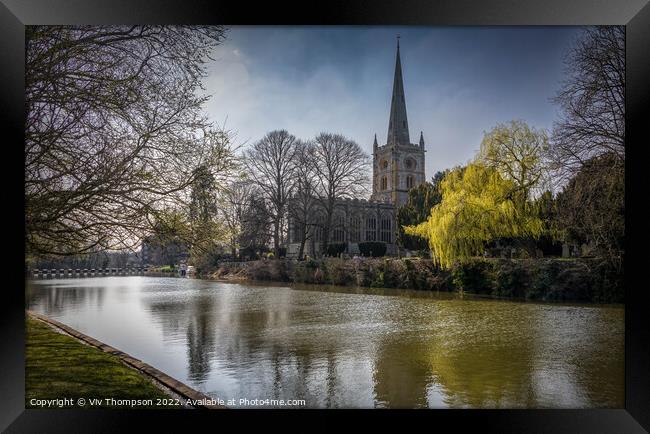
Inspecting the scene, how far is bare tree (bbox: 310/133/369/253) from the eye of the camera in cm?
995

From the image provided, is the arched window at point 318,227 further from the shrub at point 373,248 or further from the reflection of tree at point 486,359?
the reflection of tree at point 486,359

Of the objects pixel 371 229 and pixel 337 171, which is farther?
pixel 371 229

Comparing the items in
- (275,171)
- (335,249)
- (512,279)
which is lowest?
(512,279)

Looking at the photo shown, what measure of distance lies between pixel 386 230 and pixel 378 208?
1733 millimetres

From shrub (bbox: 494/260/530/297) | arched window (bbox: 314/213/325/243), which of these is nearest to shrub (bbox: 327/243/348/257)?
arched window (bbox: 314/213/325/243)

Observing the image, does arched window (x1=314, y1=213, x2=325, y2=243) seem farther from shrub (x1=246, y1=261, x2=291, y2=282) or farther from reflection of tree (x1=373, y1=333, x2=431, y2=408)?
reflection of tree (x1=373, y1=333, x2=431, y2=408)

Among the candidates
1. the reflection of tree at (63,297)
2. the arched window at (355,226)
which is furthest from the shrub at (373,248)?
the reflection of tree at (63,297)

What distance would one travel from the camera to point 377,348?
202 inches

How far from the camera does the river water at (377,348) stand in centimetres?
373

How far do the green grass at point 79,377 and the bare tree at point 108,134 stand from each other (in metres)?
0.89

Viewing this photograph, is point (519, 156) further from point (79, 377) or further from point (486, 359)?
point (79, 377)

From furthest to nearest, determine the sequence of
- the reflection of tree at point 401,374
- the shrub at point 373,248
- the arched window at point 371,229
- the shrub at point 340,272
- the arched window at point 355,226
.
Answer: the arched window at point 371,229
the arched window at point 355,226
the shrub at point 373,248
the shrub at point 340,272
the reflection of tree at point 401,374

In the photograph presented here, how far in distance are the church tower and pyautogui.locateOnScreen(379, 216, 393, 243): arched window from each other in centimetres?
112
